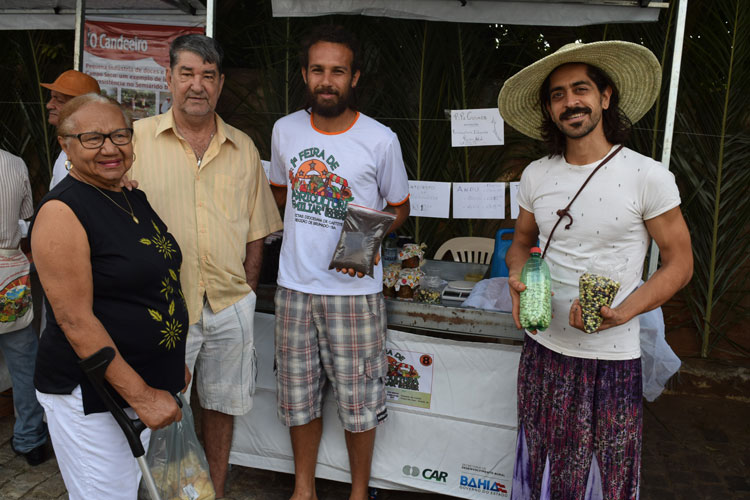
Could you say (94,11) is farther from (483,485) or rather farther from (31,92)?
(483,485)

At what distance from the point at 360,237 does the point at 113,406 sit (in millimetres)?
1092

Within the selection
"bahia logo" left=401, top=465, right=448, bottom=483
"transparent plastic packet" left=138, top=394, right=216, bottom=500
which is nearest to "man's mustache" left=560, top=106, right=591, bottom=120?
"transparent plastic packet" left=138, top=394, right=216, bottom=500

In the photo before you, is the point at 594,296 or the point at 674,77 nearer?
the point at 594,296

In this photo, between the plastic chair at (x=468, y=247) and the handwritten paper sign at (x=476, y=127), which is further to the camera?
the plastic chair at (x=468, y=247)

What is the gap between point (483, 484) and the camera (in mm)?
2752

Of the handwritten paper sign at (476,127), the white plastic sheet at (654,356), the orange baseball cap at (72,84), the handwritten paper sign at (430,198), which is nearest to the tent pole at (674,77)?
the white plastic sheet at (654,356)

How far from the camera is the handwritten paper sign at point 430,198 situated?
3.78m

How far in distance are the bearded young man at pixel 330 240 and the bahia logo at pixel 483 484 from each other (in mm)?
546

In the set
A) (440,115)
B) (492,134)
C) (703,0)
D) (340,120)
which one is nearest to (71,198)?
(340,120)

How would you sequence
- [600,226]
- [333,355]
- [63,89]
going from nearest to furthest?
[600,226] < [333,355] < [63,89]

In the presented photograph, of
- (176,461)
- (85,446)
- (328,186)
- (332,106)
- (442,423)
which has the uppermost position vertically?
(332,106)

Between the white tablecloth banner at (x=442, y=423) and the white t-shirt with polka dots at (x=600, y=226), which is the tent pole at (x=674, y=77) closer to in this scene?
the white t-shirt with polka dots at (x=600, y=226)

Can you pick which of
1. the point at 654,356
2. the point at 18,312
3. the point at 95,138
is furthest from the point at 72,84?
the point at 654,356

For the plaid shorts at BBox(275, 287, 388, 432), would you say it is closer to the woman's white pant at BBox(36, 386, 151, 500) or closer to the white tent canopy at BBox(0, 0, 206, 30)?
the woman's white pant at BBox(36, 386, 151, 500)
